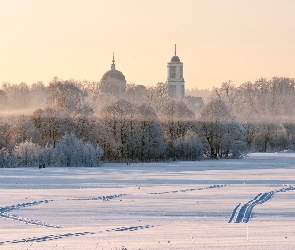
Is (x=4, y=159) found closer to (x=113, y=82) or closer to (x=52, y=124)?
(x=52, y=124)

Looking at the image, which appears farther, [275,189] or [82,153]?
[82,153]

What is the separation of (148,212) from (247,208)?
376 centimetres

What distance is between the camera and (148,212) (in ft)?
87.9

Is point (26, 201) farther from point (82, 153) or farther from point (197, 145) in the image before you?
point (197, 145)

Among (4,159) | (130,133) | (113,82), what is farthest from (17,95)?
(4,159)

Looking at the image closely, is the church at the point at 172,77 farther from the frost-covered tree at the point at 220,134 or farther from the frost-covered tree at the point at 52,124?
the frost-covered tree at the point at 52,124

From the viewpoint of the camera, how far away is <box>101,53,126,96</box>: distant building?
148938 mm

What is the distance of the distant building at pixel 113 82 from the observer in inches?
5864


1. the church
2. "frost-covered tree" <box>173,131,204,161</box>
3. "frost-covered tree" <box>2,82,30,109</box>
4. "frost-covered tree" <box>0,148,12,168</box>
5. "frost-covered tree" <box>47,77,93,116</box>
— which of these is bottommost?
"frost-covered tree" <box>0,148,12,168</box>

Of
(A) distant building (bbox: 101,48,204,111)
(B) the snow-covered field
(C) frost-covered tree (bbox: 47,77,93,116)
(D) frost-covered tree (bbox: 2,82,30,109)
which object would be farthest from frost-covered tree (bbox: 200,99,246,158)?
(A) distant building (bbox: 101,48,204,111)

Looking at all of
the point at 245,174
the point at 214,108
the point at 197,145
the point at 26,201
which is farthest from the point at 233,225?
the point at 214,108

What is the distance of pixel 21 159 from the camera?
64062 mm

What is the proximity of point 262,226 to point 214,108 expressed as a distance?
59.4 m

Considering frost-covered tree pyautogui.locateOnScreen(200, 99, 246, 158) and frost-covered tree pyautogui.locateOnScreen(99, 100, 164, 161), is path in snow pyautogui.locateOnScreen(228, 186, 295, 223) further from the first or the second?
frost-covered tree pyautogui.locateOnScreen(200, 99, 246, 158)
